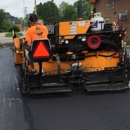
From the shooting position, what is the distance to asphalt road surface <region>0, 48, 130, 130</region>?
4246mm

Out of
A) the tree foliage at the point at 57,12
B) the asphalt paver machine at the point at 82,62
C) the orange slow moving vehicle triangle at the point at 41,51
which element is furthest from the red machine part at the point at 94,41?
the tree foliage at the point at 57,12

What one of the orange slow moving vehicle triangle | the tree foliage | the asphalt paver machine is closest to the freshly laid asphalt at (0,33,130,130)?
the asphalt paver machine

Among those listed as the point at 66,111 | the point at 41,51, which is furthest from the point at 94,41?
the point at 66,111

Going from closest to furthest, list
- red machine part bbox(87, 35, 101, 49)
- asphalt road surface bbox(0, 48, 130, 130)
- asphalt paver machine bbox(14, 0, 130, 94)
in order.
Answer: asphalt road surface bbox(0, 48, 130, 130), asphalt paver machine bbox(14, 0, 130, 94), red machine part bbox(87, 35, 101, 49)

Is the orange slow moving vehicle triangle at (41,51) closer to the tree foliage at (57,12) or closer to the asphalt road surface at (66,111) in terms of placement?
the asphalt road surface at (66,111)

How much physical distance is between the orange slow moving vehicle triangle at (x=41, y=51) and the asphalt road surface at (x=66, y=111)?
1.01 meters

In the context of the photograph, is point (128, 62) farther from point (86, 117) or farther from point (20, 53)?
point (20, 53)

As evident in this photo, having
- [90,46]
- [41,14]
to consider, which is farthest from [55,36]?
[41,14]

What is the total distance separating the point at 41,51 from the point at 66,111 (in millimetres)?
1281

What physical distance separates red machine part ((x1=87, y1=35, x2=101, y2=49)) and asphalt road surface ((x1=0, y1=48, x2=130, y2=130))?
1.11m

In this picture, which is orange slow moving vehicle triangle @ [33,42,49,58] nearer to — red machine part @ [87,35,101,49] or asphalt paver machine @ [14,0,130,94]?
asphalt paver machine @ [14,0,130,94]

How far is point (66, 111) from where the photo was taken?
4879 mm

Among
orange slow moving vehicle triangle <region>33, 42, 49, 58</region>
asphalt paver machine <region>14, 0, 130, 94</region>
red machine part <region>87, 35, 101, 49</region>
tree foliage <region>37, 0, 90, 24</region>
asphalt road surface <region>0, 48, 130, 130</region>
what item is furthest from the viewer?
tree foliage <region>37, 0, 90, 24</region>

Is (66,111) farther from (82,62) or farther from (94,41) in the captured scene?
(94,41)
